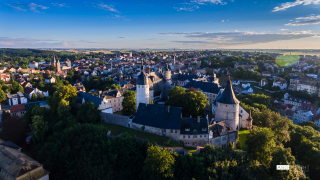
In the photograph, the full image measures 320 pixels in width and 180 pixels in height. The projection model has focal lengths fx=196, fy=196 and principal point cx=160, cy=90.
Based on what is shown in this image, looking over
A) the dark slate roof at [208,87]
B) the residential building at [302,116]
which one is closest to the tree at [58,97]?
the dark slate roof at [208,87]

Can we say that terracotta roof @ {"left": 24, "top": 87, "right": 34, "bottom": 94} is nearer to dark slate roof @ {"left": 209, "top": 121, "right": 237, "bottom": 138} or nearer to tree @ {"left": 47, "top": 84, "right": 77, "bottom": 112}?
tree @ {"left": 47, "top": 84, "right": 77, "bottom": 112}

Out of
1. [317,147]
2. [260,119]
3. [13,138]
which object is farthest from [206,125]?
[13,138]

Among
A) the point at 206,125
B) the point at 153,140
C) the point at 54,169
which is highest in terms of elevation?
the point at 206,125

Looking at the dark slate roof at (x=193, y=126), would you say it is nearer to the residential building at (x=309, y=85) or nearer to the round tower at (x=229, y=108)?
the round tower at (x=229, y=108)

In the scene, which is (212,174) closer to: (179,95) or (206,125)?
(206,125)

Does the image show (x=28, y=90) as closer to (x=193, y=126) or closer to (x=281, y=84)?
(x=193, y=126)

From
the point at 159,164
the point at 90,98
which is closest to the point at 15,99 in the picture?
the point at 90,98
